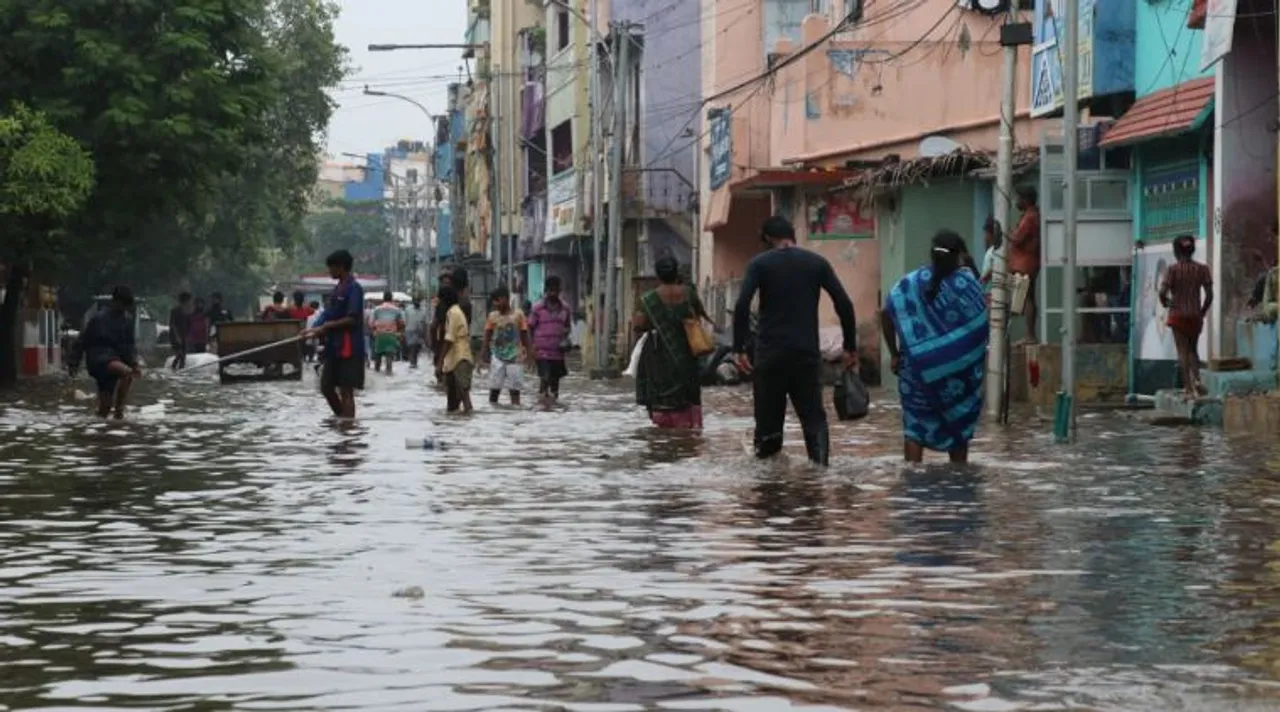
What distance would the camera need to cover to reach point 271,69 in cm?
4147

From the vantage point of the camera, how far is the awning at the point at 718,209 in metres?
45.3

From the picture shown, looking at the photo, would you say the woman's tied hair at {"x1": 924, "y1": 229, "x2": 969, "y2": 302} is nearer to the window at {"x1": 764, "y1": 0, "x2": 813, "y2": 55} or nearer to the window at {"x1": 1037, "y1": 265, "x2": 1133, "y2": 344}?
the window at {"x1": 1037, "y1": 265, "x2": 1133, "y2": 344}

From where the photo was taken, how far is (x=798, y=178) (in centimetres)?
3825

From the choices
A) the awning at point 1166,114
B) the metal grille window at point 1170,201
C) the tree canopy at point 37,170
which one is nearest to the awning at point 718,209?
the tree canopy at point 37,170

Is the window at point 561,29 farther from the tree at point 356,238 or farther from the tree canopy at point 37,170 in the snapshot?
the tree at point 356,238

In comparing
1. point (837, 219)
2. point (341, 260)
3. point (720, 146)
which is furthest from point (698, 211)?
point (341, 260)

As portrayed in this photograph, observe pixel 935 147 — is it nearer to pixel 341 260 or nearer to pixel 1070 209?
pixel 341 260

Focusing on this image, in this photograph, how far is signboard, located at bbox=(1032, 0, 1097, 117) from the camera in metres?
27.8

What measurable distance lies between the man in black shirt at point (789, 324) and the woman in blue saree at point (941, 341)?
35 centimetres

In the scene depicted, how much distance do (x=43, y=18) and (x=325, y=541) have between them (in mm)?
28362

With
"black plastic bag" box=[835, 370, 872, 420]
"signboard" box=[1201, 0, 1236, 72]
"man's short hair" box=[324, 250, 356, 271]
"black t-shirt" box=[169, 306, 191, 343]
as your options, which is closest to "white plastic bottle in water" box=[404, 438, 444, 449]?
"man's short hair" box=[324, 250, 356, 271]

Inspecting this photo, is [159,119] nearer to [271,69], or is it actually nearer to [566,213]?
[271,69]

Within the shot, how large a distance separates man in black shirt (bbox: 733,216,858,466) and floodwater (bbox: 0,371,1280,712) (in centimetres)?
49

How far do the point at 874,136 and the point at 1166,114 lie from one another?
1600cm
